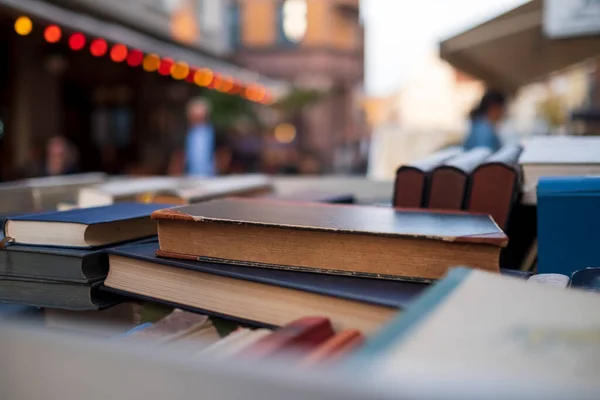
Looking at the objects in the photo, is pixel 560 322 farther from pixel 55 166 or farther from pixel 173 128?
pixel 173 128

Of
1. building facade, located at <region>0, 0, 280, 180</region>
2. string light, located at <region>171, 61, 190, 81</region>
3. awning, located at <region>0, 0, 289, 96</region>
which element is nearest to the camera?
awning, located at <region>0, 0, 289, 96</region>

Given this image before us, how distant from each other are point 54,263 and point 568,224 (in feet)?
2.80

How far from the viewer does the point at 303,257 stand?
84 cm

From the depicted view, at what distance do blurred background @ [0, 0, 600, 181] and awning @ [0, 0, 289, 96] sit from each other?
0.03 m

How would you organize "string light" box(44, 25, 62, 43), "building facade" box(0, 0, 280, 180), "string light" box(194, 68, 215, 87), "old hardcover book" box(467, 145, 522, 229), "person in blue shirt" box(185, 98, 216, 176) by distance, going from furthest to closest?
"string light" box(194, 68, 215, 87), "building facade" box(0, 0, 280, 180), "string light" box(44, 25, 62, 43), "person in blue shirt" box(185, 98, 216, 176), "old hardcover book" box(467, 145, 522, 229)

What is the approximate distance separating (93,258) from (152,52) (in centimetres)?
690

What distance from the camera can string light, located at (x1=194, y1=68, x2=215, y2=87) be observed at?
8953mm

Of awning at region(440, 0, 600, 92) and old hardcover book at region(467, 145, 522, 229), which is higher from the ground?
awning at region(440, 0, 600, 92)

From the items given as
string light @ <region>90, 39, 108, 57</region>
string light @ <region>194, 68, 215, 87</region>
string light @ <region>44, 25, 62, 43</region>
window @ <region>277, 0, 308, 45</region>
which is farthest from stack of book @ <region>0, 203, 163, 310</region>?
window @ <region>277, 0, 308, 45</region>

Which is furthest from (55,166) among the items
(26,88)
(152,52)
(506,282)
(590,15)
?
(506,282)

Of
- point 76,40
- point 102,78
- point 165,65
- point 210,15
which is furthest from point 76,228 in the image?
point 210,15

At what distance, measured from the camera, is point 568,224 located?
930 mm

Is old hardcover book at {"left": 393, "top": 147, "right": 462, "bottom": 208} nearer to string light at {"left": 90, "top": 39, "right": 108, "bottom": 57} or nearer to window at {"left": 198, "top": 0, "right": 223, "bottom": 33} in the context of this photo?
string light at {"left": 90, "top": 39, "right": 108, "bottom": 57}

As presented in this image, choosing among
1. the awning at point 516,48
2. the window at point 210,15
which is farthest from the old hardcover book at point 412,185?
the window at point 210,15
